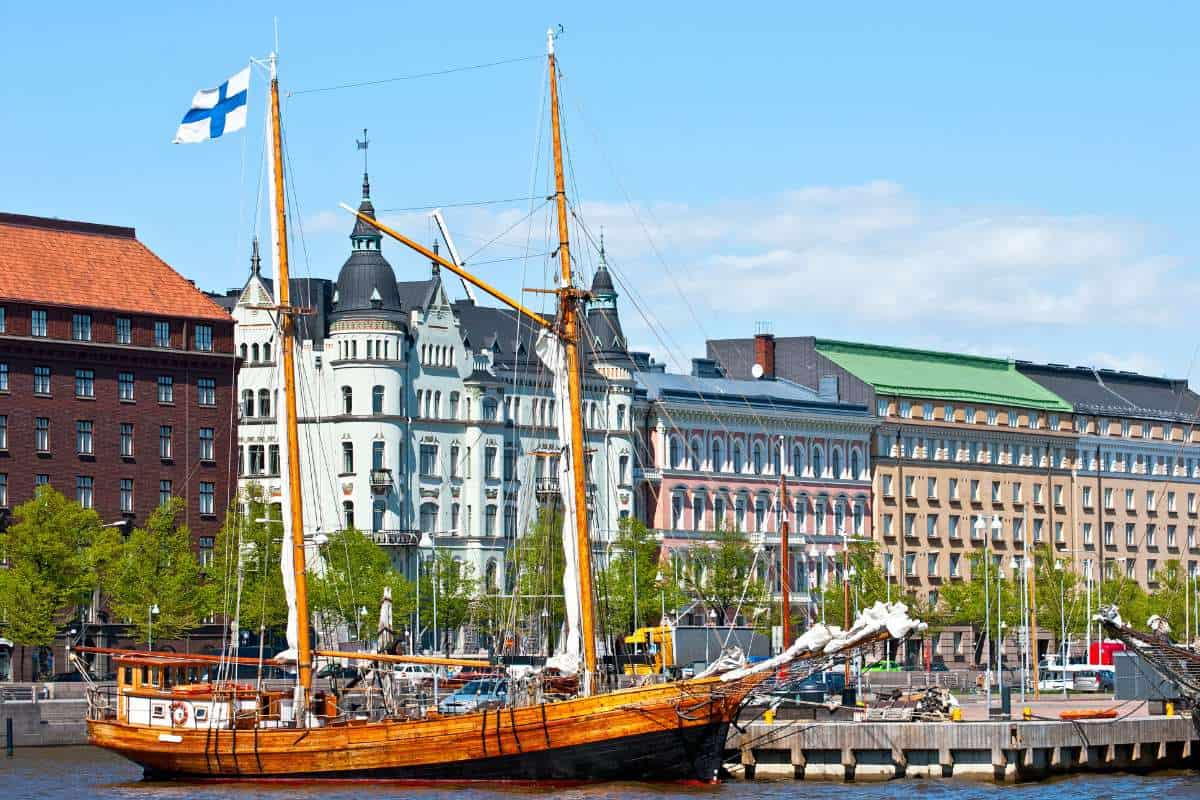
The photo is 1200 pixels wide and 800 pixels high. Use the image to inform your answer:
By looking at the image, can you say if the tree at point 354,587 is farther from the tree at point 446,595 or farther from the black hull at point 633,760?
the black hull at point 633,760

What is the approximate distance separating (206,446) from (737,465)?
159 feet

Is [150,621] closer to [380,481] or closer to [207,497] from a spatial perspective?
[207,497]

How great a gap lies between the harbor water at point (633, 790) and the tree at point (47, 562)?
1506 inches

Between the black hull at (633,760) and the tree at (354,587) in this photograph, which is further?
the tree at (354,587)

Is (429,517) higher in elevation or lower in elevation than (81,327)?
lower

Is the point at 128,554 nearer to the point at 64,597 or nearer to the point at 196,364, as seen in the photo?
the point at 64,597

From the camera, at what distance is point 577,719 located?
278 ft

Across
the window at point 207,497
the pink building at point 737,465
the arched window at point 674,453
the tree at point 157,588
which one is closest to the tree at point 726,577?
the pink building at point 737,465

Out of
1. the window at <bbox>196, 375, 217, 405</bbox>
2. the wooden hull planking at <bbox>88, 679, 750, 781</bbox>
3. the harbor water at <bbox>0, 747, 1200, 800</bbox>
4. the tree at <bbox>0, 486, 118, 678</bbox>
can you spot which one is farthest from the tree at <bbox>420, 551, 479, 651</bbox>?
the wooden hull planking at <bbox>88, 679, 750, 781</bbox>

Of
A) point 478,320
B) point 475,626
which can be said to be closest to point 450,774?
point 475,626

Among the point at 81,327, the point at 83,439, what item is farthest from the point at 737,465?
the point at 81,327

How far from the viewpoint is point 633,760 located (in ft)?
278

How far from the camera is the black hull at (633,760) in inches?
3327

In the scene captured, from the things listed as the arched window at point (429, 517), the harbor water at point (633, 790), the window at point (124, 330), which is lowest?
the harbor water at point (633, 790)
